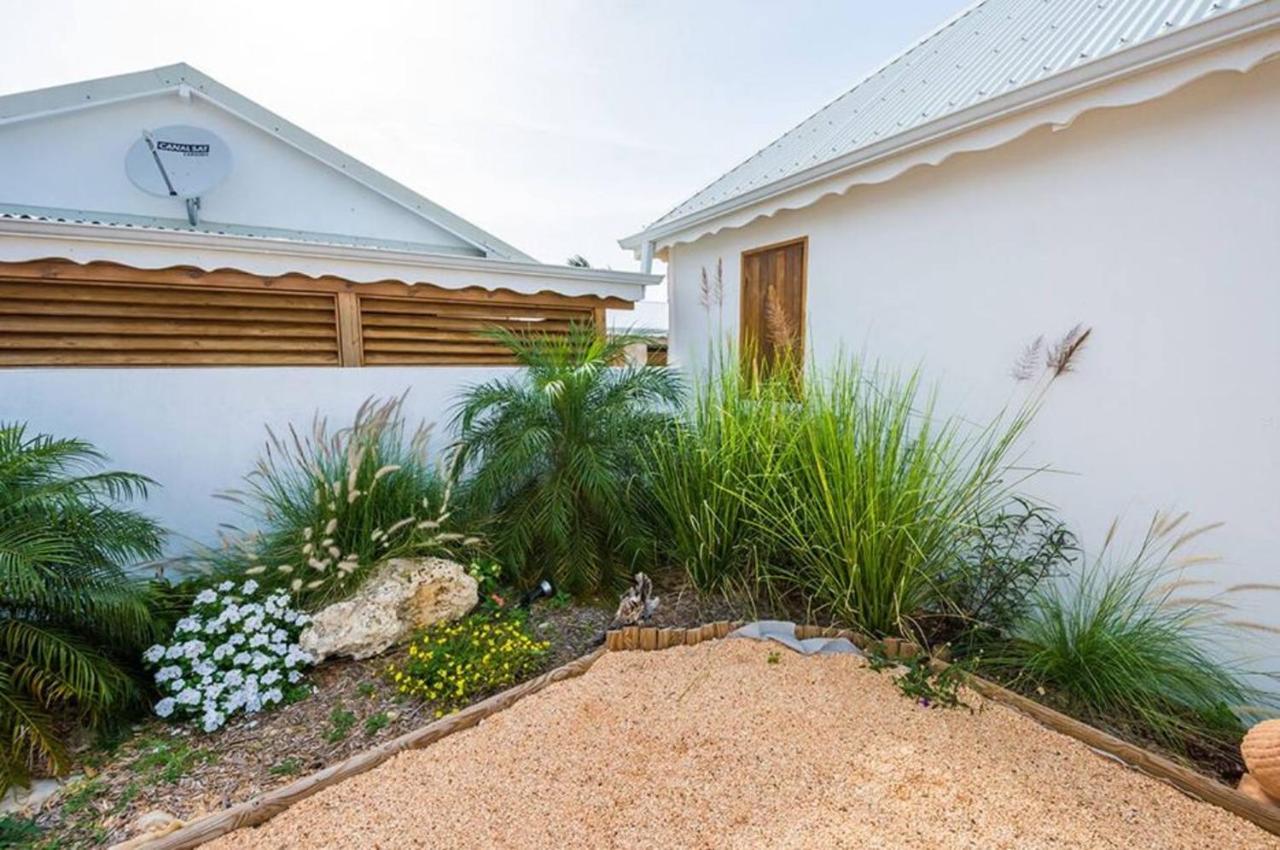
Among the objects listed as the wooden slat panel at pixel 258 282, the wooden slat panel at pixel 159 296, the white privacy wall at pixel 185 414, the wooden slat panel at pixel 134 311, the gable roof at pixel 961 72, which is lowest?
the white privacy wall at pixel 185 414

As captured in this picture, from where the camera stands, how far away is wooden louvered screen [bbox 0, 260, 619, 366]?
449 cm

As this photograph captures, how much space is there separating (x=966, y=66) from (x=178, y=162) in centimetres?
912

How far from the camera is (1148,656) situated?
2.92 meters

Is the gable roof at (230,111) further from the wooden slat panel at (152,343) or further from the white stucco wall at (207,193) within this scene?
the wooden slat panel at (152,343)

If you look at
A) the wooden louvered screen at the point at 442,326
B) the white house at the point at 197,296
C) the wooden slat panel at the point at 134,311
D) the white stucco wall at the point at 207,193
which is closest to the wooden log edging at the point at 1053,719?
the wooden louvered screen at the point at 442,326

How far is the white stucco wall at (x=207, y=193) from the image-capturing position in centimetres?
679

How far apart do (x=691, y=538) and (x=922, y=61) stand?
591cm

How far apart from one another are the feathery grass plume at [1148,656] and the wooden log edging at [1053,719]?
29 cm

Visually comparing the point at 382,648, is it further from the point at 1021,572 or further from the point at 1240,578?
the point at 1240,578

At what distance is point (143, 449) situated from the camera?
15.6 feet

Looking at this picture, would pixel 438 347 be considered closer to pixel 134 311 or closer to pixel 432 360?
pixel 432 360

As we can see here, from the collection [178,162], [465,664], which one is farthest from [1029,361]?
[178,162]

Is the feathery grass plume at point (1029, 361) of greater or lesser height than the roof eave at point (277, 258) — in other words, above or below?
below

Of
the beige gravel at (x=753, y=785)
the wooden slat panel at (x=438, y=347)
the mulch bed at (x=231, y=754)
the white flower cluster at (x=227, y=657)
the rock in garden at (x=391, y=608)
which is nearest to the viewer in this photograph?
the beige gravel at (x=753, y=785)
